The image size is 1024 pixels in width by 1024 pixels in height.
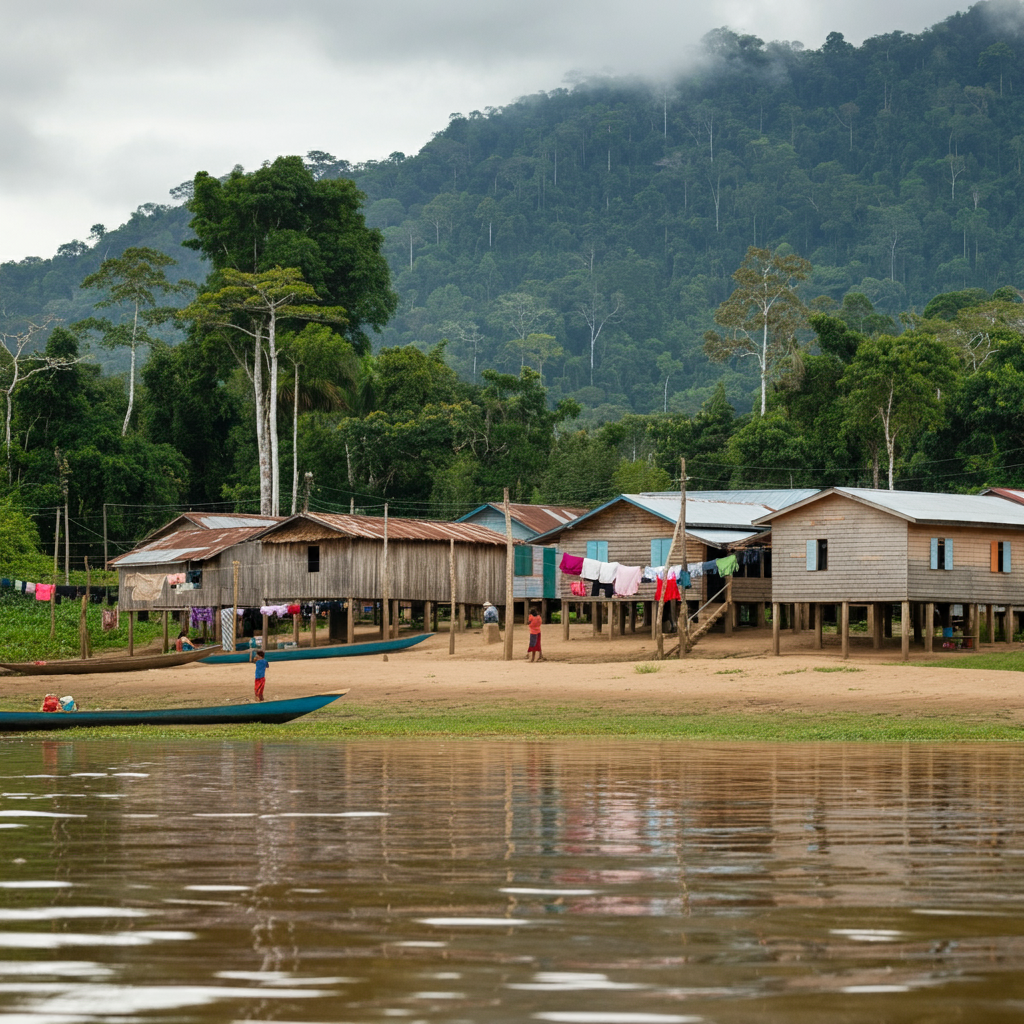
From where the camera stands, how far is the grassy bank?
23578mm

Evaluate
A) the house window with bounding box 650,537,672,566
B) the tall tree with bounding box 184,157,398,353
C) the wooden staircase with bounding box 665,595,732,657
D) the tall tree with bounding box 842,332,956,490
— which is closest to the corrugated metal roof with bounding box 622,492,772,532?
the house window with bounding box 650,537,672,566

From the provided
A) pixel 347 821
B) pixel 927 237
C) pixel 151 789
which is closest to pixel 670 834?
pixel 347 821

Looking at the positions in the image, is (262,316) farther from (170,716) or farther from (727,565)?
(170,716)

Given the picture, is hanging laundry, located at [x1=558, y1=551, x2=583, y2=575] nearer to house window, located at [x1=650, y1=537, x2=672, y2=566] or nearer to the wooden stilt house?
house window, located at [x1=650, y1=537, x2=672, y2=566]

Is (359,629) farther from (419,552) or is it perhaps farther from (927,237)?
(927,237)

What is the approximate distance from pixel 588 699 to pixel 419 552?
20.5 m

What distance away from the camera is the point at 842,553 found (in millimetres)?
39031

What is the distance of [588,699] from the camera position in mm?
29578

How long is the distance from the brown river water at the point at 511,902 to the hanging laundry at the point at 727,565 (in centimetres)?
2682

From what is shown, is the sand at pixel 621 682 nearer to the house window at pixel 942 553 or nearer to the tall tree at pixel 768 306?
the house window at pixel 942 553

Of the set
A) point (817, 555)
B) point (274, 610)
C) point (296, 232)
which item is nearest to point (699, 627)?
point (817, 555)

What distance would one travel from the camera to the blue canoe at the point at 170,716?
2334 cm

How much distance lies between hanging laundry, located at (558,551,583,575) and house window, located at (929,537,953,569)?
11034 mm

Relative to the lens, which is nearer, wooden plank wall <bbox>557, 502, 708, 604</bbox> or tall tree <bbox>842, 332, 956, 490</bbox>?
wooden plank wall <bbox>557, 502, 708, 604</bbox>
